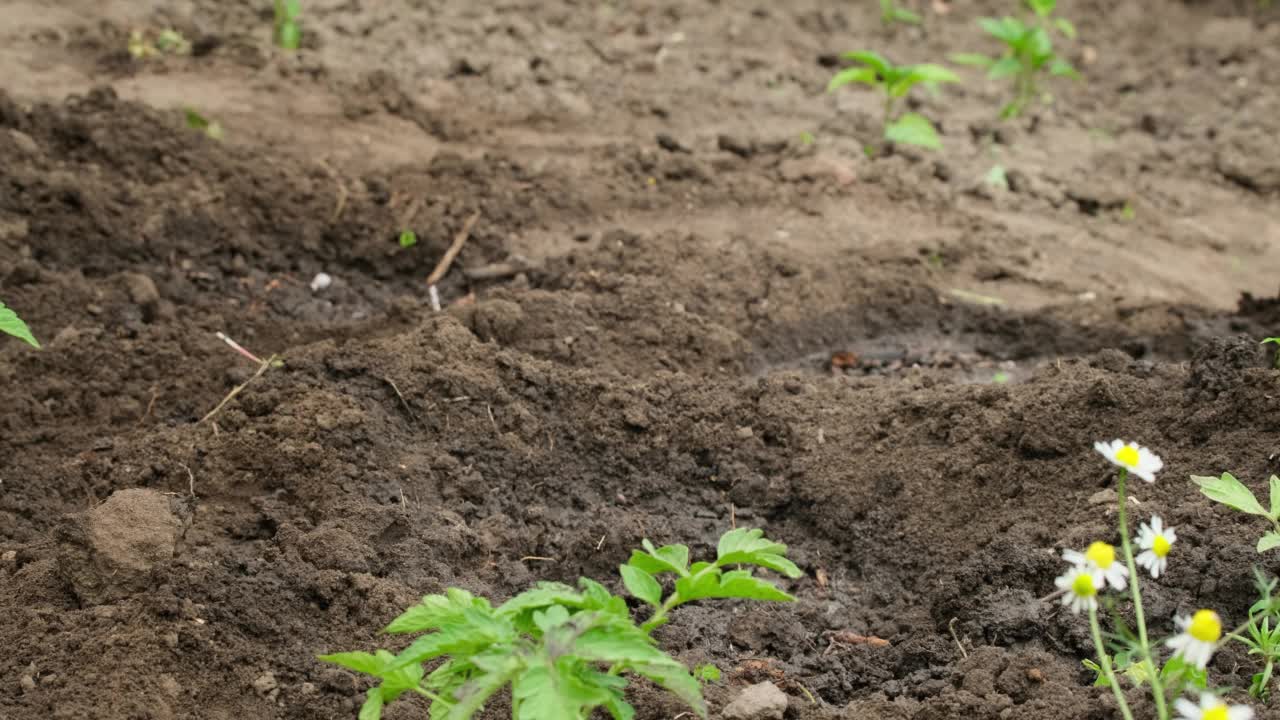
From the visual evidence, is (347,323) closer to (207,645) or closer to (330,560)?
(330,560)

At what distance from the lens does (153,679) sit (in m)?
2.48

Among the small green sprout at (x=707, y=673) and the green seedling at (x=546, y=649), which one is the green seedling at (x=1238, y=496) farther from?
the small green sprout at (x=707, y=673)

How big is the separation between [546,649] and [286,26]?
12.5ft

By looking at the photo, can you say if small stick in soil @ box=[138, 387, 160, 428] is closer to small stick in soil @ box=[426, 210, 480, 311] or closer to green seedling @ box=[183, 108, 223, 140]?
small stick in soil @ box=[426, 210, 480, 311]

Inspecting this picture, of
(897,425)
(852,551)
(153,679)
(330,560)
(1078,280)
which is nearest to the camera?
(153,679)

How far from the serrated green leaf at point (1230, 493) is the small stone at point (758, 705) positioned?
91 centimetres

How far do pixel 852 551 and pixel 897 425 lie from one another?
388 mm

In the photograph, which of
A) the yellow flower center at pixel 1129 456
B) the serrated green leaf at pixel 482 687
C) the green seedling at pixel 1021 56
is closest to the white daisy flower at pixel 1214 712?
the yellow flower center at pixel 1129 456

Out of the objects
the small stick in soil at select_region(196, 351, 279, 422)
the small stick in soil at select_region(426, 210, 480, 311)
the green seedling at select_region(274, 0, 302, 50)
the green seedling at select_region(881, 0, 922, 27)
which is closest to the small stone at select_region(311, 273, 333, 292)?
the small stick in soil at select_region(426, 210, 480, 311)

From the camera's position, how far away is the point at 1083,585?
2.05m

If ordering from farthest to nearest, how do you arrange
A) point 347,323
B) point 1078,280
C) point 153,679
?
point 1078,280, point 347,323, point 153,679

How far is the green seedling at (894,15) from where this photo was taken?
241 inches

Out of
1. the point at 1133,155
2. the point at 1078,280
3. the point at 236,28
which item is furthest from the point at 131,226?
the point at 1133,155

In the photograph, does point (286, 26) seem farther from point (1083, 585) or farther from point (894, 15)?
point (1083, 585)
